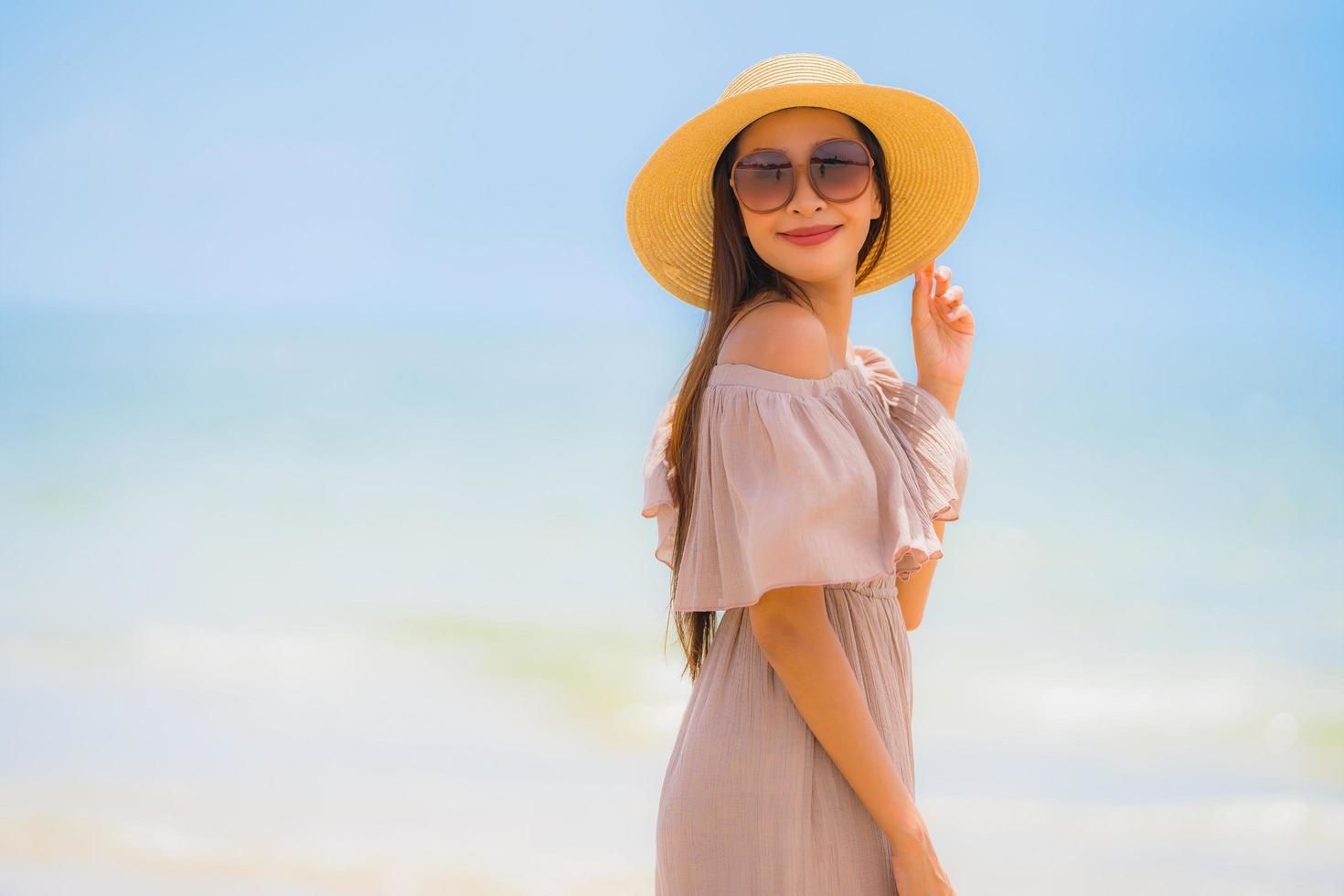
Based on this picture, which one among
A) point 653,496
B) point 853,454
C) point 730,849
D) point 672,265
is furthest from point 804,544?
point 672,265

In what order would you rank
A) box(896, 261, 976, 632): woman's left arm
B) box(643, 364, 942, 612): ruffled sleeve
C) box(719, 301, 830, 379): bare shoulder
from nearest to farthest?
box(643, 364, 942, 612): ruffled sleeve
box(719, 301, 830, 379): bare shoulder
box(896, 261, 976, 632): woman's left arm

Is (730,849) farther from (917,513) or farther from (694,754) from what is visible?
(917,513)

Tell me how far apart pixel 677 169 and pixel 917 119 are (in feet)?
1.43

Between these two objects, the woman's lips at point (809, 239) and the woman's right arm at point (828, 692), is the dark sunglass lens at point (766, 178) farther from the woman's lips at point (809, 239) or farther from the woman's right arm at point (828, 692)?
the woman's right arm at point (828, 692)

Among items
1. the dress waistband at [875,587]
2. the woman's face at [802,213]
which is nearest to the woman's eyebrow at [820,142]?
the woman's face at [802,213]

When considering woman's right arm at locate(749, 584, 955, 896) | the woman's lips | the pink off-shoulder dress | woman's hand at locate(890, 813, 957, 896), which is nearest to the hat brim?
the woman's lips

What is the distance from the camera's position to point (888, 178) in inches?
102

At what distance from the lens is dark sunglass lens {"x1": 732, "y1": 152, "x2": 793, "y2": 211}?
2.28 m

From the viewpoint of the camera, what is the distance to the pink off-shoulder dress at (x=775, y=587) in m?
2.01

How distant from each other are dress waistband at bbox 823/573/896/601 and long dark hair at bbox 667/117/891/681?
22 centimetres

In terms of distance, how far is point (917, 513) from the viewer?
2.11 metres

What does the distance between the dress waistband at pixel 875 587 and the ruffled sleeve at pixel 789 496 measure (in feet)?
0.26

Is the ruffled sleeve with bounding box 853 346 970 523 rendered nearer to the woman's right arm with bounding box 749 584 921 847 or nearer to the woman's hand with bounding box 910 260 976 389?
the woman's hand with bounding box 910 260 976 389

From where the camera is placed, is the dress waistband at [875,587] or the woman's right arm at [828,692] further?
the dress waistband at [875,587]
